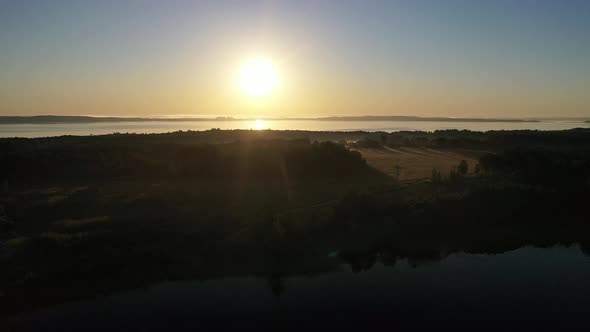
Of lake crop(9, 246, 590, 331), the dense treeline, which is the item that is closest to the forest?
the dense treeline

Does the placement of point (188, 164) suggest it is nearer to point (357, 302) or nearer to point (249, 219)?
point (249, 219)

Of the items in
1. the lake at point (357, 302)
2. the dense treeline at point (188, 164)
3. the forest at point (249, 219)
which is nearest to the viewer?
the lake at point (357, 302)

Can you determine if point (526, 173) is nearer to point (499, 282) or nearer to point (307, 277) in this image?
point (499, 282)

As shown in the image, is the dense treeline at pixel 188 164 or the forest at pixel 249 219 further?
the dense treeline at pixel 188 164

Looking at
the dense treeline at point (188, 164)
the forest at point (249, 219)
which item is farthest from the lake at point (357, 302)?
the dense treeline at point (188, 164)

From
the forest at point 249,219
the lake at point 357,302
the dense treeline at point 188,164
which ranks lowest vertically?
the lake at point 357,302

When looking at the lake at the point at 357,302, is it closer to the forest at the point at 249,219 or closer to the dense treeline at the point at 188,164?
the forest at the point at 249,219

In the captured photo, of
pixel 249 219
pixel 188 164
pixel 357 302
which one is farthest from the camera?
pixel 188 164

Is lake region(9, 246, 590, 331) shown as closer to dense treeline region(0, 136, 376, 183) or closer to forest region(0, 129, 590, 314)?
forest region(0, 129, 590, 314)

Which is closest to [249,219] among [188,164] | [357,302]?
[357,302]

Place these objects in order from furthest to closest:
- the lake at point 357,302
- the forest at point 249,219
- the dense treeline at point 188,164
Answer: the dense treeline at point 188,164
the forest at point 249,219
the lake at point 357,302
